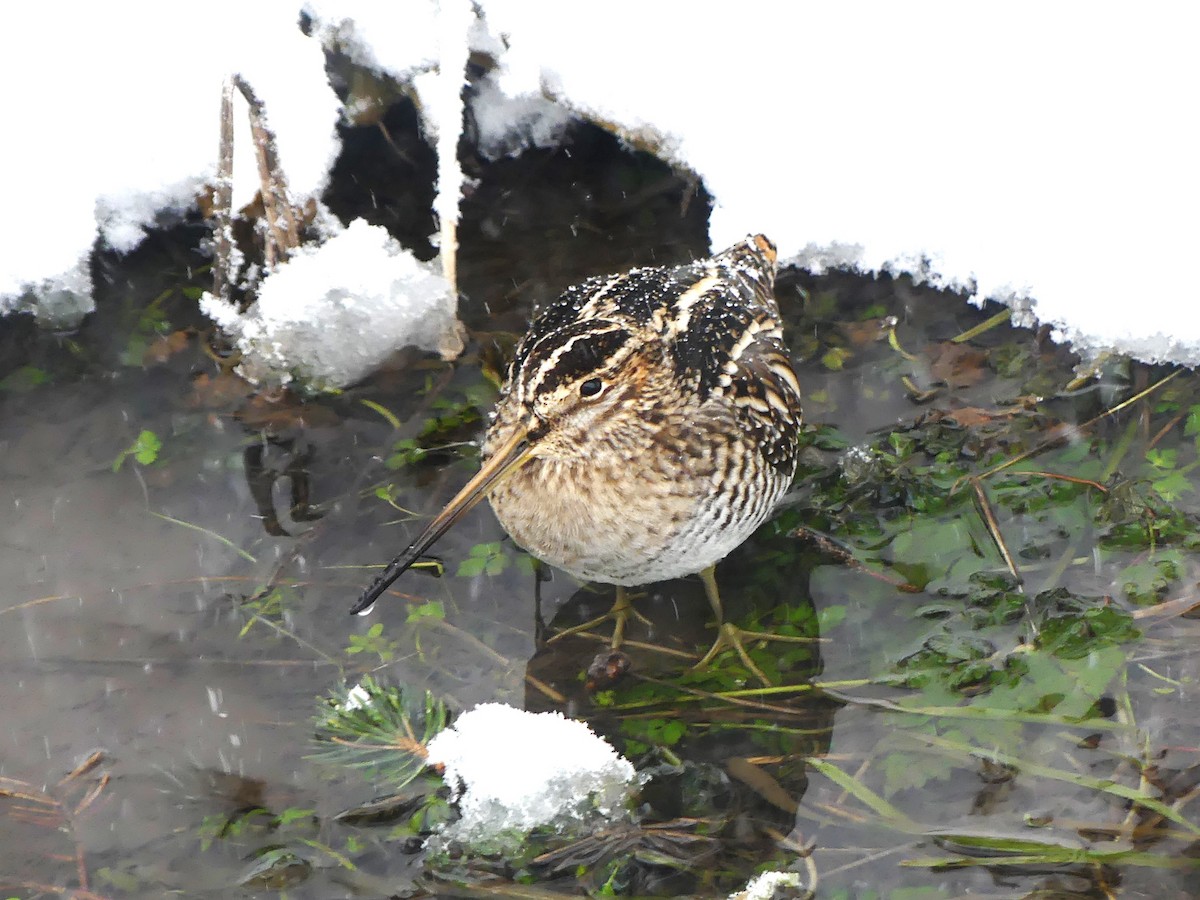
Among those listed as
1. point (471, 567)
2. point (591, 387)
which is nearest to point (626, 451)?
point (591, 387)

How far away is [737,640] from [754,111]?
203cm

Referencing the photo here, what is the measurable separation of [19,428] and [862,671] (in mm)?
2774

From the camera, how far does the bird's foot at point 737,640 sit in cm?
335

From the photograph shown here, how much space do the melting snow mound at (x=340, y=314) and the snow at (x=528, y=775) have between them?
5.13 feet

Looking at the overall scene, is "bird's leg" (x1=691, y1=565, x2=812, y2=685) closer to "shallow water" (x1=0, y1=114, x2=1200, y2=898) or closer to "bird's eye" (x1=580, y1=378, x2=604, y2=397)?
"shallow water" (x1=0, y1=114, x2=1200, y2=898)

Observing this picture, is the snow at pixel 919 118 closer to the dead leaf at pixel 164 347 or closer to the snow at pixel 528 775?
the dead leaf at pixel 164 347

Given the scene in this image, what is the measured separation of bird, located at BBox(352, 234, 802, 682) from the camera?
311cm

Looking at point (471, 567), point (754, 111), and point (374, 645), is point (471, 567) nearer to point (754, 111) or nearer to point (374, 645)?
point (374, 645)

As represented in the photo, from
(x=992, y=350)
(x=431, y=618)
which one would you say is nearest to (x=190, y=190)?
(x=431, y=618)

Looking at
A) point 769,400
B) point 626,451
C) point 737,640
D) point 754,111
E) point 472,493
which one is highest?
point 754,111

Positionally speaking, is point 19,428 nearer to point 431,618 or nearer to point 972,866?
point 431,618

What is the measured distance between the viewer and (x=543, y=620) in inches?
138

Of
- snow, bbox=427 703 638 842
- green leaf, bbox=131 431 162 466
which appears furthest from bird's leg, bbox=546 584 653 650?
green leaf, bbox=131 431 162 466

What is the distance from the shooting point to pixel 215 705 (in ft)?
10.7
